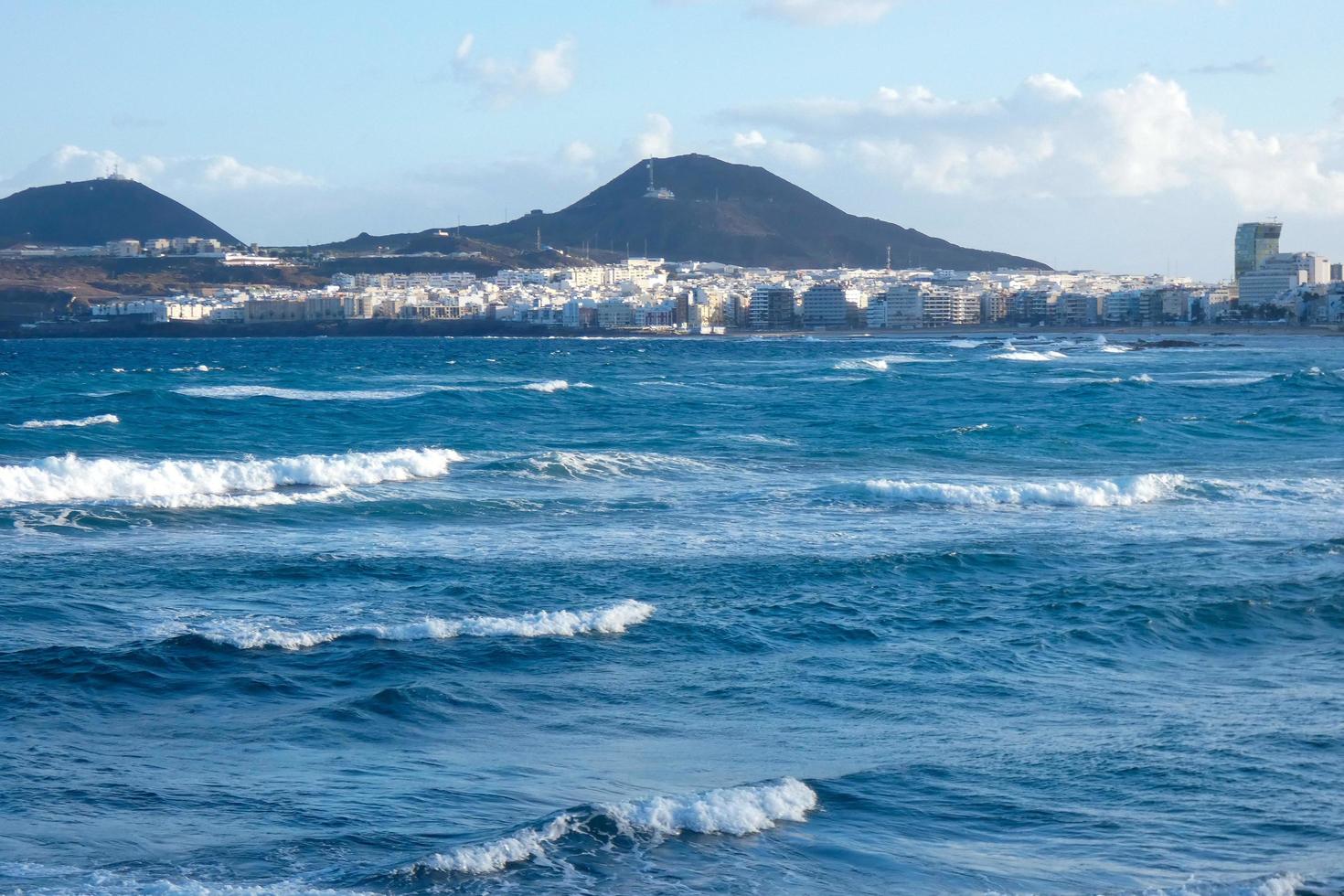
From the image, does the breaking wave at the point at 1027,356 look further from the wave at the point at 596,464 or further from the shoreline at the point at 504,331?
the wave at the point at 596,464

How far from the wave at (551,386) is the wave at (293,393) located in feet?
10.7

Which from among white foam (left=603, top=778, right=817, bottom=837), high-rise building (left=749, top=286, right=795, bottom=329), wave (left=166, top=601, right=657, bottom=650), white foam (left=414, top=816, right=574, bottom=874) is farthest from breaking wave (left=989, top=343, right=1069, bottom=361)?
white foam (left=414, top=816, right=574, bottom=874)

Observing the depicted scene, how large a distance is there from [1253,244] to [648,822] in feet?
657

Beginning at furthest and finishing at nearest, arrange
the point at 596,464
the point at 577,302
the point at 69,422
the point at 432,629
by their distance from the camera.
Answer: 1. the point at 577,302
2. the point at 69,422
3. the point at 596,464
4. the point at 432,629

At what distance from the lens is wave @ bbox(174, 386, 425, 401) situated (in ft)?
125

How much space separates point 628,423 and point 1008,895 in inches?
1018

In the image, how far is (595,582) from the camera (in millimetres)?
13219

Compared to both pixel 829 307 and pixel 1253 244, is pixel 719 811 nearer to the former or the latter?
pixel 829 307

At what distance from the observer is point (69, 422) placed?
2864 cm

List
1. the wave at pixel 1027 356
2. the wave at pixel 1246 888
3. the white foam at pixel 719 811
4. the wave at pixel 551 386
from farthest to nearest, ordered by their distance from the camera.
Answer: the wave at pixel 1027 356
the wave at pixel 551 386
the white foam at pixel 719 811
the wave at pixel 1246 888

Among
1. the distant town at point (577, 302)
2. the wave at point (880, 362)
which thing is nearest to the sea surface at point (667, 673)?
the wave at point (880, 362)

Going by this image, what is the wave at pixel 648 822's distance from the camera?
6.72 meters

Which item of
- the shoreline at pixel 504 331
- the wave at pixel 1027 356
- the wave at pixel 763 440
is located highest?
the shoreline at pixel 504 331

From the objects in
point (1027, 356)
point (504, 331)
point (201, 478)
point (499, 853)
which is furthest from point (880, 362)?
point (504, 331)
